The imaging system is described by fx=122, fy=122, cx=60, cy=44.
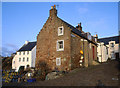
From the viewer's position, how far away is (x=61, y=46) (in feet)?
70.7

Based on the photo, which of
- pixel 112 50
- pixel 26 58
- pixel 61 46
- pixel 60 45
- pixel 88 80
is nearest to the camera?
pixel 88 80

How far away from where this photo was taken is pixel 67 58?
65.0ft

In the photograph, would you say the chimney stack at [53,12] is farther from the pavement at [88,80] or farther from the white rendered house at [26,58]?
the white rendered house at [26,58]

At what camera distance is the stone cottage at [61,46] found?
2016 centimetres

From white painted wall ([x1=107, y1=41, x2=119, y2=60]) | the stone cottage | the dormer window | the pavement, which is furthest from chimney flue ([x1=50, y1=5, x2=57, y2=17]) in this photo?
white painted wall ([x1=107, y1=41, x2=119, y2=60])

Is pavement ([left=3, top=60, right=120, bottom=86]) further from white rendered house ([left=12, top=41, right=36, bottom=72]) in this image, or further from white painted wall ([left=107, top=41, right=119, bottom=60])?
white rendered house ([left=12, top=41, right=36, bottom=72])

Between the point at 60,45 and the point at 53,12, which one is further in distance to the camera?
the point at 53,12

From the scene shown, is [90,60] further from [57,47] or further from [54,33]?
[54,33]

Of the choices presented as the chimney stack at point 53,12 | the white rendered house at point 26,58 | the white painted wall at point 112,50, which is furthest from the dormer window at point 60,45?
the white rendered house at point 26,58

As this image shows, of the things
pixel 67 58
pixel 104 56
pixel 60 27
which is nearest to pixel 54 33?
pixel 60 27

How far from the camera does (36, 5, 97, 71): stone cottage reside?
20.2 m

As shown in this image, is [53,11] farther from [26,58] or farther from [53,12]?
[26,58]

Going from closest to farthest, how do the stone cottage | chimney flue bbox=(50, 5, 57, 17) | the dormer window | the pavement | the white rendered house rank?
the pavement < the stone cottage < the dormer window < chimney flue bbox=(50, 5, 57, 17) < the white rendered house

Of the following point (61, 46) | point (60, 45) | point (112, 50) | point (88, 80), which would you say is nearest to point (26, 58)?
point (60, 45)
